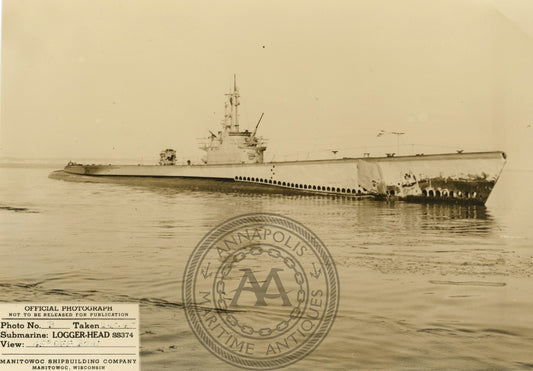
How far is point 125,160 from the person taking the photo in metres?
3.07

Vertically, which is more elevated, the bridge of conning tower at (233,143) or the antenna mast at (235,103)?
the antenna mast at (235,103)

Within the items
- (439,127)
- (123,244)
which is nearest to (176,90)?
(123,244)

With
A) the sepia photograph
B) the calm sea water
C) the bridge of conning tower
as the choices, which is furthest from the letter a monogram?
the bridge of conning tower

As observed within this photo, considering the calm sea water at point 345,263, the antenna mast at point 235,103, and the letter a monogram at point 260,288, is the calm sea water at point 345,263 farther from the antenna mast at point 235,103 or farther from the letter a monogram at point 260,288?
the antenna mast at point 235,103

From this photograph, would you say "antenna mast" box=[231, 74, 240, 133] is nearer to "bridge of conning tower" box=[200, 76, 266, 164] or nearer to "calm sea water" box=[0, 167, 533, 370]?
"bridge of conning tower" box=[200, 76, 266, 164]

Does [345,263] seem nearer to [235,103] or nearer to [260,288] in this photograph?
[260,288]

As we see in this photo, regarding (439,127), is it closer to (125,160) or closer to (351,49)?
(351,49)

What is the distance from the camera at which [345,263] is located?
272 centimetres

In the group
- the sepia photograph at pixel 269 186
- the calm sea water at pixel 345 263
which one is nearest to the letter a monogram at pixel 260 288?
the sepia photograph at pixel 269 186

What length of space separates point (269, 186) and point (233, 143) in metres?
0.30

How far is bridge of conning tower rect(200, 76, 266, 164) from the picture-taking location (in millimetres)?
2877

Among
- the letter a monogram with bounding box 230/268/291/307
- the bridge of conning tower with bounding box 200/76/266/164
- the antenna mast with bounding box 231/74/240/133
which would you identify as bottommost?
the letter a monogram with bounding box 230/268/291/307

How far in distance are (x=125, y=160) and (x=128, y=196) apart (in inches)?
7.8

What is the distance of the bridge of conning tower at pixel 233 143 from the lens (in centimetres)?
288
